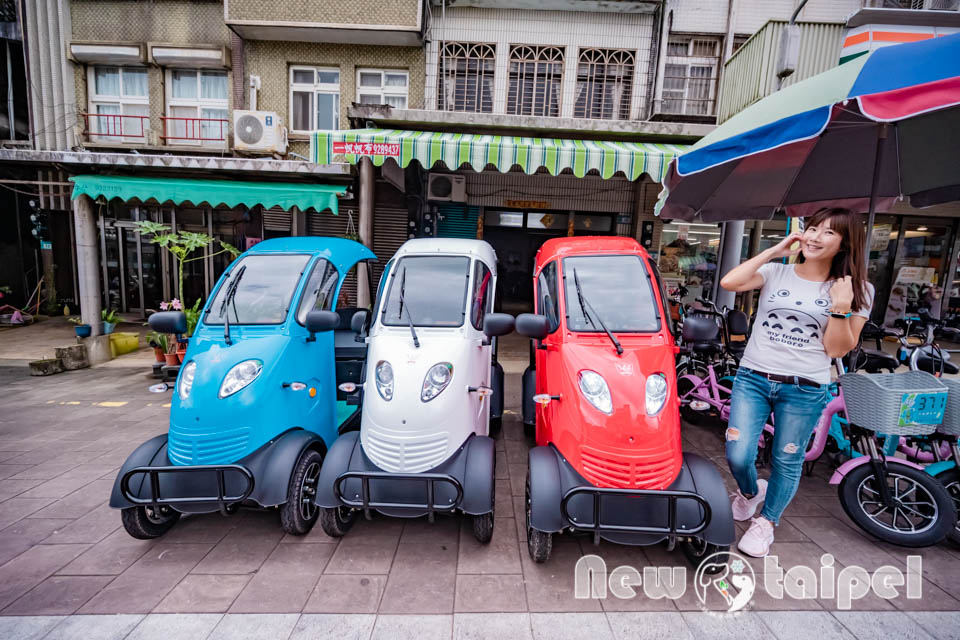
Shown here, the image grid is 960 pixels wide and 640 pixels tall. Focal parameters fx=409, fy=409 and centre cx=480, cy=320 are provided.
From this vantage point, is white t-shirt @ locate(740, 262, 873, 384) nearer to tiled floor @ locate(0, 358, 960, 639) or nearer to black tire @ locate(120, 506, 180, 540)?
tiled floor @ locate(0, 358, 960, 639)

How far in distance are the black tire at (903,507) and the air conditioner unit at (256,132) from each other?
36.1ft

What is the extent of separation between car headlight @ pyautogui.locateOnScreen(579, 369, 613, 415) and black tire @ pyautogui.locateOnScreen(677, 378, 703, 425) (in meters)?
2.96

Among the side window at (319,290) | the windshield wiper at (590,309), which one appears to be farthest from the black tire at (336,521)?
the windshield wiper at (590,309)

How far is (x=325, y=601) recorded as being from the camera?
244cm

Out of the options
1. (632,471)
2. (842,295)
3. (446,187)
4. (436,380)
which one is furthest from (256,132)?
(842,295)

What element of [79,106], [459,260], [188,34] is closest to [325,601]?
[459,260]

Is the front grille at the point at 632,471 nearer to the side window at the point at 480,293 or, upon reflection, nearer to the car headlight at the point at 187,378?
the side window at the point at 480,293

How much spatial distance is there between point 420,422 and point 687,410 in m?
4.03

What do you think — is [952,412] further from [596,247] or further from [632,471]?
[596,247]

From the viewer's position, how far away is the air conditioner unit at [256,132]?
9227mm

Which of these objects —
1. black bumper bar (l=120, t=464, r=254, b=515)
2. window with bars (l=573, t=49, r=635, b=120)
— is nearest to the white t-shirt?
black bumper bar (l=120, t=464, r=254, b=515)

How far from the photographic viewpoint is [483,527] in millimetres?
2818

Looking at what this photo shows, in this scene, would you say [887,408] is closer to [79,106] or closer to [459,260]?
[459,260]

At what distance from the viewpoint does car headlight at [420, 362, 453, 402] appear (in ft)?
9.47
